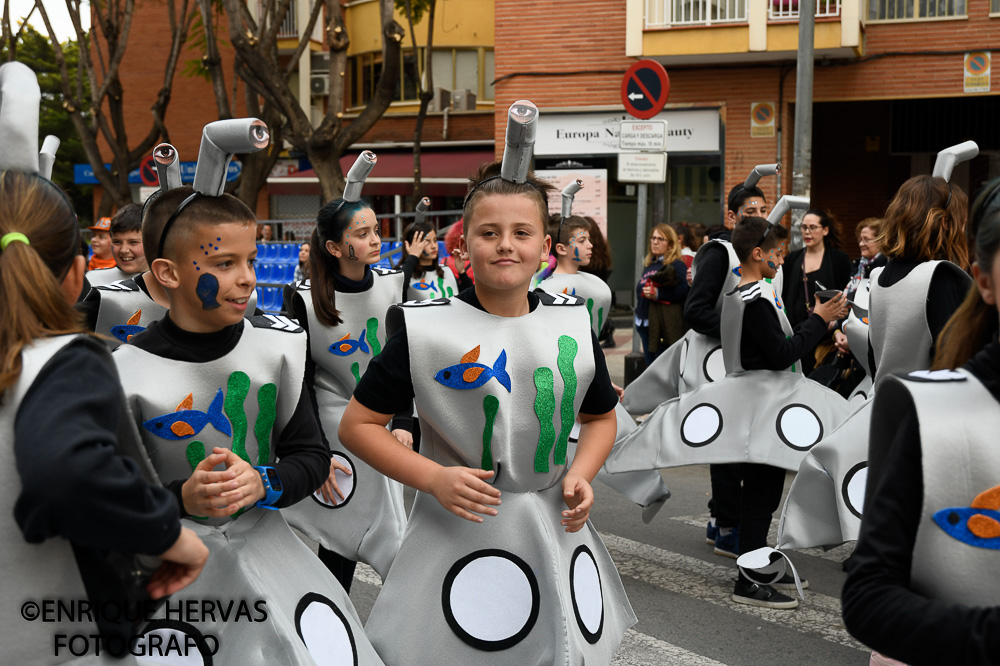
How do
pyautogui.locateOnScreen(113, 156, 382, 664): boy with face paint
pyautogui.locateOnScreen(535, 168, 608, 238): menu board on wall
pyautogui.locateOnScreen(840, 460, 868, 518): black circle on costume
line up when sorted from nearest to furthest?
pyautogui.locateOnScreen(113, 156, 382, 664): boy with face paint → pyautogui.locateOnScreen(840, 460, 868, 518): black circle on costume → pyautogui.locateOnScreen(535, 168, 608, 238): menu board on wall

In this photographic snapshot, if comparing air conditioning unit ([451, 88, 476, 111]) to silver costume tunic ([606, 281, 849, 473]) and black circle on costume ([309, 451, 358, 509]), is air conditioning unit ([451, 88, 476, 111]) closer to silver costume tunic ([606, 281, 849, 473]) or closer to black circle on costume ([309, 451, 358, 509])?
silver costume tunic ([606, 281, 849, 473])

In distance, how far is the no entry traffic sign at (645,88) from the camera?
10875 millimetres

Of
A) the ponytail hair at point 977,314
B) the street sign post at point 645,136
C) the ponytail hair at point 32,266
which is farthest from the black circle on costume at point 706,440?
the street sign post at point 645,136

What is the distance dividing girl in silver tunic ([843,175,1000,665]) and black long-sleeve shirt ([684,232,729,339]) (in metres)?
4.17

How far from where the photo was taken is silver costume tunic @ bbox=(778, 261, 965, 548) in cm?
411

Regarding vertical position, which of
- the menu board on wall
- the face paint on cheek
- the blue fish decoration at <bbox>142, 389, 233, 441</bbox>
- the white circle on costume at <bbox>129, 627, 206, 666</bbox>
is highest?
the menu board on wall

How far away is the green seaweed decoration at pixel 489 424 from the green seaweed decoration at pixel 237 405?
23.9 inches

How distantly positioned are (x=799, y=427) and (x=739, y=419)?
29 cm

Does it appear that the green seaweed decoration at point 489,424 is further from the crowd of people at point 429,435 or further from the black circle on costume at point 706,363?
the black circle on costume at point 706,363

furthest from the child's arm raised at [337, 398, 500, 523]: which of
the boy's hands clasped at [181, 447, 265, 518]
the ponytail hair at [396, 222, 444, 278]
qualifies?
the ponytail hair at [396, 222, 444, 278]

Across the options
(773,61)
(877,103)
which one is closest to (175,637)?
(773,61)

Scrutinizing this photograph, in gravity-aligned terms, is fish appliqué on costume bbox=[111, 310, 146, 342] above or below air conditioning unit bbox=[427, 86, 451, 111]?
below

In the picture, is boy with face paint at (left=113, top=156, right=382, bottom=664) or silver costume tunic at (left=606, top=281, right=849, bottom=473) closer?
boy with face paint at (left=113, top=156, right=382, bottom=664)

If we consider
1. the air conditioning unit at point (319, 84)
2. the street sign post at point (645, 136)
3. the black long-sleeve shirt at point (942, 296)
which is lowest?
the black long-sleeve shirt at point (942, 296)
